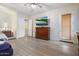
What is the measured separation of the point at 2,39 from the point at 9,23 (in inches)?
11.7

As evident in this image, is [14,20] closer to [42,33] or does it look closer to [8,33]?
[8,33]

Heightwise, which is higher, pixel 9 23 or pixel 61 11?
pixel 61 11

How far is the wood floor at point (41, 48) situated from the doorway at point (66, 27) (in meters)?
0.13

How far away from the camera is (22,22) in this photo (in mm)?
2814

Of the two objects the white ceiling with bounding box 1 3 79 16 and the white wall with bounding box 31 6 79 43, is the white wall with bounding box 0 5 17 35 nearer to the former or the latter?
the white ceiling with bounding box 1 3 79 16

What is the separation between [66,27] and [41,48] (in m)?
0.56

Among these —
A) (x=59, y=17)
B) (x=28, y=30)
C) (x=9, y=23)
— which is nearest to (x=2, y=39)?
(x=9, y=23)

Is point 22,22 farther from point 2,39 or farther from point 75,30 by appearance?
point 75,30

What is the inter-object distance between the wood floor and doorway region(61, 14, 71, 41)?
0.13 meters

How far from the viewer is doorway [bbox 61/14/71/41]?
8.96ft

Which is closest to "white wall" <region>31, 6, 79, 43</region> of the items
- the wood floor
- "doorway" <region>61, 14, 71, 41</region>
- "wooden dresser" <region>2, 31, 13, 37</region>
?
"doorway" <region>61, 14, 71, 41</region>

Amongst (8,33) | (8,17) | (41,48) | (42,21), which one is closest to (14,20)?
(8,17)

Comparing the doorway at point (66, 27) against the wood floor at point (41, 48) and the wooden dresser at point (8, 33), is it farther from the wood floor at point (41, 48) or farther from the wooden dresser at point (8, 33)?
the wooden dresser at point (8, 33)

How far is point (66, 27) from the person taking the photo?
276 centimetres
